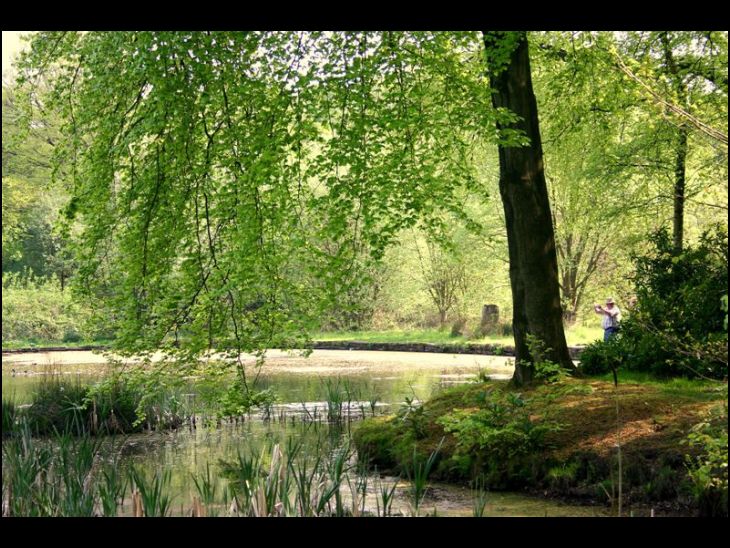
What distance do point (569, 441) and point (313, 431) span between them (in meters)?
2.87

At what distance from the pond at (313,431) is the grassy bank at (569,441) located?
0.22 metres

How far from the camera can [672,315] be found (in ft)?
26.7

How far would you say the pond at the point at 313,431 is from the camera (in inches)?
229

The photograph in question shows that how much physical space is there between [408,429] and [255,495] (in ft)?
9.77

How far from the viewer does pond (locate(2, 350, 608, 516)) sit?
581 centimetres

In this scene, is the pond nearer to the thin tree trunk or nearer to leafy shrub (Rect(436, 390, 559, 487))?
leafy shrub (Rect(436, 390, 559, 487))

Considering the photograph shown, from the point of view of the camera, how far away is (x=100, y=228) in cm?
618

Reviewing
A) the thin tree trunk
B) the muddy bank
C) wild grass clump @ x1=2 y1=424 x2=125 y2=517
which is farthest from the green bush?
wild grass clump @ x1=2 y1=424 x2=125 y2=517

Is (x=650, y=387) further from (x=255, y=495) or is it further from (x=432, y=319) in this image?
(x=432, y=319)

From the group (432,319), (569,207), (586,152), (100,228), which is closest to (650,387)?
(100,228)

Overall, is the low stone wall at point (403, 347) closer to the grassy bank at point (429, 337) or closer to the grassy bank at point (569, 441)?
the grassy bank at point (429, 337)

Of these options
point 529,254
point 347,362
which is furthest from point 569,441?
point 347,362

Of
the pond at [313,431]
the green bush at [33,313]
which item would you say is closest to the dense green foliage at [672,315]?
the pond at [313,431]

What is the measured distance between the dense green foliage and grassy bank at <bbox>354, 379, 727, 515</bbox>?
51cm
